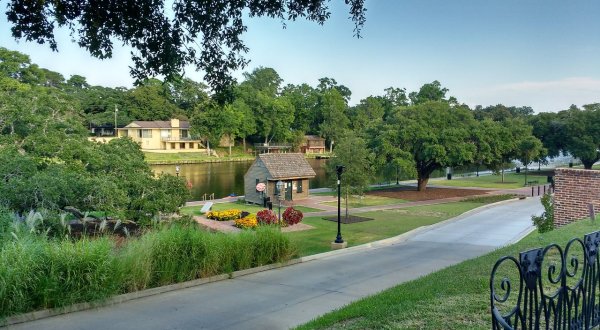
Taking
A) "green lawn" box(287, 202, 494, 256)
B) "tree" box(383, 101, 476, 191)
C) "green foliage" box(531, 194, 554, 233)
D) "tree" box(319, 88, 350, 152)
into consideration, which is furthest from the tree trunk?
"tree" box(319, 88, 350, 152)

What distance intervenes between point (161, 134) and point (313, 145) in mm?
33388

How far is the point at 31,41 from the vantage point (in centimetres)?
799

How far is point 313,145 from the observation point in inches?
4218

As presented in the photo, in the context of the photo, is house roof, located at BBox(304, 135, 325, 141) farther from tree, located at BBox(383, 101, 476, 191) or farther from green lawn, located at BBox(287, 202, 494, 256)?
green lawn, located at BBox(287, 202, 494, 256)

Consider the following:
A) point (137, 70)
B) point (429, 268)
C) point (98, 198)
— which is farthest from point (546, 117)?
point (137, 70)

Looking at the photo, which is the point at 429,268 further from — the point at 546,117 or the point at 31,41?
the point at 546,117

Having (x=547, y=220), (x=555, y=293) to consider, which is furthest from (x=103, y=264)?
(x=547, y=220)

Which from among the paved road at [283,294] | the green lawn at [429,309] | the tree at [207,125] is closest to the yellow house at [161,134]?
the tree at [207,125]

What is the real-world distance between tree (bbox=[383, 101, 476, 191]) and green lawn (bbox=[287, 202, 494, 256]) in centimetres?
709

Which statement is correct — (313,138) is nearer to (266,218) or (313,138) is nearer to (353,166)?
(353,166)

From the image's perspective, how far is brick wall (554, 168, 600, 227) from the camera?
53.0ft

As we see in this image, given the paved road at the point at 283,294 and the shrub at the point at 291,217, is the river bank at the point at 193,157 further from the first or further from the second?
the paved road at the point at 283,294

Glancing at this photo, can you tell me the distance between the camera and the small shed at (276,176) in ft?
114

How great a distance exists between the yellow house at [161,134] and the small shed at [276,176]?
5667 centimetres
